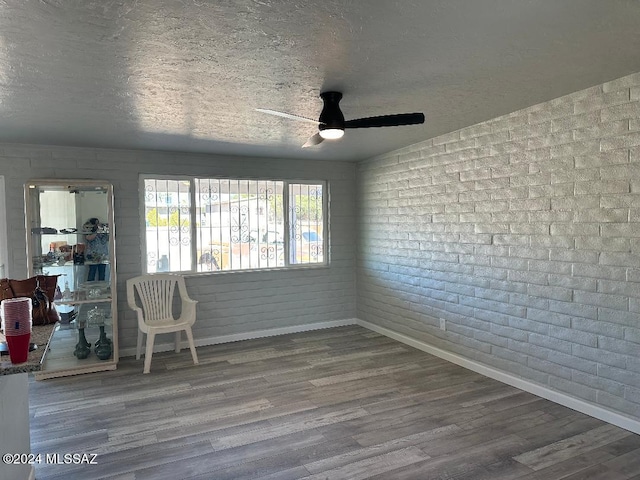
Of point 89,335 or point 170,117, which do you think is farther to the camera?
point 89,335

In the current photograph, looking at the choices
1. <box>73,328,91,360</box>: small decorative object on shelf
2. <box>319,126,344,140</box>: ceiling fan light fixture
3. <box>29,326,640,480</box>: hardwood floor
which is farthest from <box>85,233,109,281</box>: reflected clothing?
<box>319,126,344,140</box>: ceiling fan light fixture

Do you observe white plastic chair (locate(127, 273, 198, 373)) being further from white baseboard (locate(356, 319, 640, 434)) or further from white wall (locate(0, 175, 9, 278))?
white baseboard (locate(356, 319, 640, 434))

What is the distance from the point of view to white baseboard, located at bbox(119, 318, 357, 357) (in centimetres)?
477

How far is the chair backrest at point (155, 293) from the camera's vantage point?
15.0ft

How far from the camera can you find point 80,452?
268cm

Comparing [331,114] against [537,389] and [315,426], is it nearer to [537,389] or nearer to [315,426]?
[315,426]

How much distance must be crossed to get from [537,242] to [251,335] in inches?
133

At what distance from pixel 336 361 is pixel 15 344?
3140 mm

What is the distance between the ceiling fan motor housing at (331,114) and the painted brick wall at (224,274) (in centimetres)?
258

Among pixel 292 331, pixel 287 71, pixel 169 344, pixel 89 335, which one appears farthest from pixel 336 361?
pixel 287 71

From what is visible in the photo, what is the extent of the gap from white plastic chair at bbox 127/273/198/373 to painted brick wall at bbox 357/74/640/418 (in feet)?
7.92

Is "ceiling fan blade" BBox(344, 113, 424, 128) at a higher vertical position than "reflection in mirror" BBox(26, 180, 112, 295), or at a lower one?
higher

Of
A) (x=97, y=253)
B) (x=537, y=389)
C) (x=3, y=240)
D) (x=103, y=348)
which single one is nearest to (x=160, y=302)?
(x=103, y=348)

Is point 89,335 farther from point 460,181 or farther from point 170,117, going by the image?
point 460,181
